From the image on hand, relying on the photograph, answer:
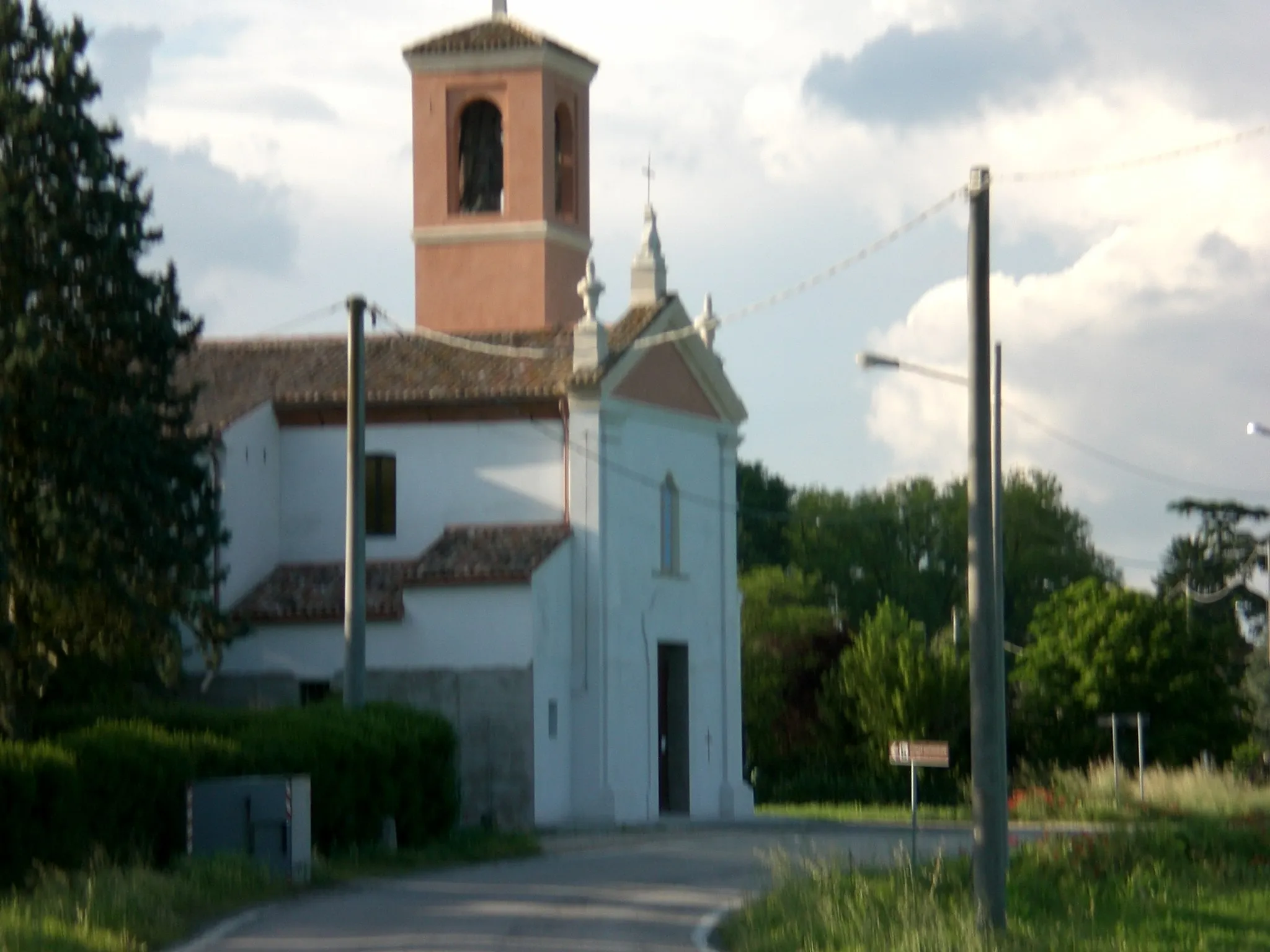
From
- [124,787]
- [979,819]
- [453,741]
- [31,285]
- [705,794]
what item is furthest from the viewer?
[705,794]

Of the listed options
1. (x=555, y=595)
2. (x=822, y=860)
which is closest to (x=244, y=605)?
(x=555, y=595)

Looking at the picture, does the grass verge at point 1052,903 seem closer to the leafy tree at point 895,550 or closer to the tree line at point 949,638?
the tree line at point 949,638

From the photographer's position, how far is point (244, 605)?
125 ft

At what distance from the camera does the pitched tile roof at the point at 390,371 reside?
38969 millimetres

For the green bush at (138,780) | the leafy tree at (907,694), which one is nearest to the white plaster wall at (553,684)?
the green bush at (138,780)

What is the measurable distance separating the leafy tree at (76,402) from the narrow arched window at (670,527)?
1314 centimetres

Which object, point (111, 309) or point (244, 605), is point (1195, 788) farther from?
point (111, 309)

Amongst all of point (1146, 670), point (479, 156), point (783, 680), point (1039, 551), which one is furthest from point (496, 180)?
point (1039, 551)

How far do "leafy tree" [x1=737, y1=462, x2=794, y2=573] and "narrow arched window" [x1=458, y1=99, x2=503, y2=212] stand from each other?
47729 mm

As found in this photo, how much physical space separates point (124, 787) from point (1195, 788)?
815 inches

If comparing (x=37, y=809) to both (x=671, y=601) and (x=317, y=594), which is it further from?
(x=671, y=601)

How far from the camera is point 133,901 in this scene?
65.4 ft

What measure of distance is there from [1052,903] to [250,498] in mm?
21567

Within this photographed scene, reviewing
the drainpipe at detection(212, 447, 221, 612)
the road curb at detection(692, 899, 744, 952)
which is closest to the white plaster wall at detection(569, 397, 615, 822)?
the drainpipe at detection(212, 447, 221, 612)
